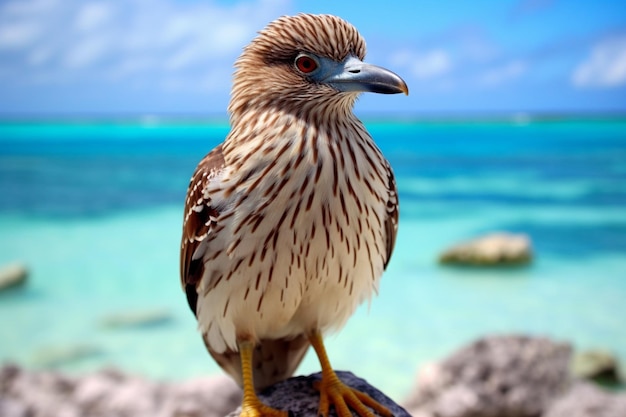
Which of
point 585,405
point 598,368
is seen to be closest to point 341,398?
point 585,405

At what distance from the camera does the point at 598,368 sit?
32.5 ft

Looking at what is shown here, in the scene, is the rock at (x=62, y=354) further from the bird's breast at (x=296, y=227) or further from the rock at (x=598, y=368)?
the bird's breast at (x=296, y=227)

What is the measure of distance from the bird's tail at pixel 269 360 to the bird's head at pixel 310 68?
1.47 metres

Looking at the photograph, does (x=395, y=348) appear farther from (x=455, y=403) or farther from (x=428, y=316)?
(x=455, y=403)

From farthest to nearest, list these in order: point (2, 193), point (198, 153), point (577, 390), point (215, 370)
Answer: point (198, 153)
point (2, 193)
point (215, 370)
point (577, 390)

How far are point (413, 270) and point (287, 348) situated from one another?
11886 millimetres

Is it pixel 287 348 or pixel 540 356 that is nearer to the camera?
pixel 287 348

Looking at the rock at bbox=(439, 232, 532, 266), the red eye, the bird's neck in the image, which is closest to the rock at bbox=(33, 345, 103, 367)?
the rock at bbox=(439, 232, 532, 266)

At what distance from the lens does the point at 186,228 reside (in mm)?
3285

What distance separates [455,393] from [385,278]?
7255mm

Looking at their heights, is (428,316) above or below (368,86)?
above

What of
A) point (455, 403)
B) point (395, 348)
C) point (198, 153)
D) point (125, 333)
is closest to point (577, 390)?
point (455, 403)

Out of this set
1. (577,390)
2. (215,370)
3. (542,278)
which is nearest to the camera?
(577,390)

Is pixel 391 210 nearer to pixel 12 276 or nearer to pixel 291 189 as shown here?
pixel 291 189
